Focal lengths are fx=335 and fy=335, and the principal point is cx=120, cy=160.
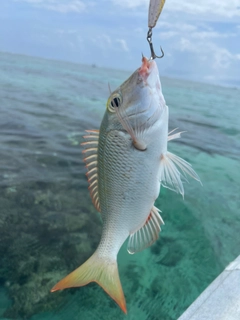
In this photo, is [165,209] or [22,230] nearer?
[22,230]

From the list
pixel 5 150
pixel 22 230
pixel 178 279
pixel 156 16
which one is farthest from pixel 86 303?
pixel 5 150

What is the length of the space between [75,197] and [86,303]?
2.32 meters

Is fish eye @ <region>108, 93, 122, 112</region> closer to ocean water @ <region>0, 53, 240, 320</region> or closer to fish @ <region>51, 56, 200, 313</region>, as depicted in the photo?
fish @ <region>51, 56, 200, 313</region>

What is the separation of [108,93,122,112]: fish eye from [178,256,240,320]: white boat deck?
4.75 feet

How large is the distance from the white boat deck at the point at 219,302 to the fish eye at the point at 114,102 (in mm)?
1447

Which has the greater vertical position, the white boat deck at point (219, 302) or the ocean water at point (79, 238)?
the white boat deck at point (219, 302)

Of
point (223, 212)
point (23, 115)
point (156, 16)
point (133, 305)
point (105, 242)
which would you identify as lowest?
point (23, 115)

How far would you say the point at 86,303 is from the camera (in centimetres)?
364

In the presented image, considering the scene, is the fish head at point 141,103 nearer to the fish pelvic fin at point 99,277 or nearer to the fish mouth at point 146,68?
the fish mouth at point 146,68

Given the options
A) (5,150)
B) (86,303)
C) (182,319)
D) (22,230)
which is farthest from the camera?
(5,150)

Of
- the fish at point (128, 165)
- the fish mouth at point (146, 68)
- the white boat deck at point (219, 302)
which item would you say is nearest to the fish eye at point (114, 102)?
the fish at point (128, 165)

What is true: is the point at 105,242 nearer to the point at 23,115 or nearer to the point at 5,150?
the point at 5,150

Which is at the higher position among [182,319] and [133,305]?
[182,319]

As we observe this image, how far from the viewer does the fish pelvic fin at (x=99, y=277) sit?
2104 mm
